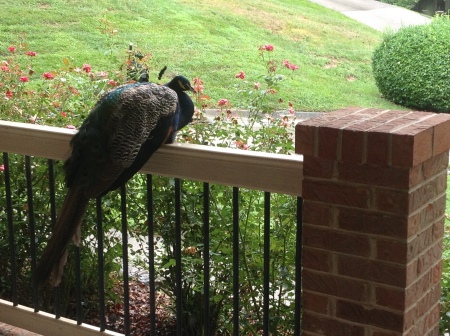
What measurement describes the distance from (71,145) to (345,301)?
953 millimetres

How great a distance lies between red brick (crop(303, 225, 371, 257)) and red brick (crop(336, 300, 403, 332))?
138 mm

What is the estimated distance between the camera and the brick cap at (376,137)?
172cm

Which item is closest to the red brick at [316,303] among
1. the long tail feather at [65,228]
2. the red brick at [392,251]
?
the red brick at [392,251]

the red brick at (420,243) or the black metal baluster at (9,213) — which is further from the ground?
the red brick at (420,243)

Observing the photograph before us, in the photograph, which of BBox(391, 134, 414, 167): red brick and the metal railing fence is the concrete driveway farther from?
BBox(391, 134, 414, 167): red brick

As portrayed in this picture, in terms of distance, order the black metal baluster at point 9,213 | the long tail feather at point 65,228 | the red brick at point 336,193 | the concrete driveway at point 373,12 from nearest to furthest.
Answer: the red brick at point 336,193, the long tail feather at point 65,228, the black metal baluster at point 9,213, the concrete driveway at point 373,12

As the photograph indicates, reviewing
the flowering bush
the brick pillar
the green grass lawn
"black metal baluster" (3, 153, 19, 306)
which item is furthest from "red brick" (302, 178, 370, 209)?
the green grass lawn

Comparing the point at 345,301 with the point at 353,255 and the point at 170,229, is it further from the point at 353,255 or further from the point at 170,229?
the point at 170,229

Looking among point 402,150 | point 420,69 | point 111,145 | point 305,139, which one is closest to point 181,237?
point 111,145

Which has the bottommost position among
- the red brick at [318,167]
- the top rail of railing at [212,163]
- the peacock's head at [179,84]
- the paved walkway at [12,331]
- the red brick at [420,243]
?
the paved walkway at [12,331]

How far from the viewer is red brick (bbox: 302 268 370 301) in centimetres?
186

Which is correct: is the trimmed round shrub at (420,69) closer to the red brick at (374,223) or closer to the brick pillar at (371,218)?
the brick pillar at (371,218)

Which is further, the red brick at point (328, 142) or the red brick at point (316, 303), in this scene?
the red brick at point (316, 303)

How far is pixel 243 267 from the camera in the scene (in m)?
2.64
